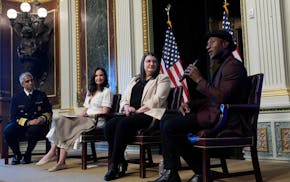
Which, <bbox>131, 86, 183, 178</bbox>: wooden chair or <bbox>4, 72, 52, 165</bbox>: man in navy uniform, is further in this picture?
<bbox>4, 72, 52, 165</bbox>: man in navy uniform

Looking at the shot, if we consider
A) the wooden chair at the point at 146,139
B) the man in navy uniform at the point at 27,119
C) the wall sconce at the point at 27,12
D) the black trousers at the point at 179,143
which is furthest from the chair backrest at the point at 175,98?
the wall sconce at the point at 27,12

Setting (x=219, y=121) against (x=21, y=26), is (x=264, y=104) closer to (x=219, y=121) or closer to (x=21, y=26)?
(x=219, y=121)

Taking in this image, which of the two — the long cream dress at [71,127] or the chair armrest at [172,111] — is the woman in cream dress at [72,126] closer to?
the long cream dress at [71,127]

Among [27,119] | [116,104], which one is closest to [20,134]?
[27,119]

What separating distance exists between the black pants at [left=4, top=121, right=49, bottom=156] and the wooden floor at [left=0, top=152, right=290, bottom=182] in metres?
0.42

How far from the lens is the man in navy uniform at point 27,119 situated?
4652 mm

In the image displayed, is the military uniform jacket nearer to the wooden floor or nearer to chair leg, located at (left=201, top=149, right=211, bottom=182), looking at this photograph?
the wooden floor

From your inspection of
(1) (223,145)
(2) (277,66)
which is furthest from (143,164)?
(2) (277,66)

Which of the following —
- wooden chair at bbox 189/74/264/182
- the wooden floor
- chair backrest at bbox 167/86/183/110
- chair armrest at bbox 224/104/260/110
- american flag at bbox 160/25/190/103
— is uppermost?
american flag at bbox 160/25/190/103

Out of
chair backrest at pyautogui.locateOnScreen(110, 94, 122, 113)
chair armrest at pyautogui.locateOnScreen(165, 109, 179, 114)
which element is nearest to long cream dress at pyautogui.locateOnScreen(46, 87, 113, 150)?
chair backrest at pyautogui.locateOnScreen(110, 94, 122, 113)

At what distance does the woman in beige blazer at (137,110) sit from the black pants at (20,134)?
160 cm

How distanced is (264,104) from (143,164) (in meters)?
1.72

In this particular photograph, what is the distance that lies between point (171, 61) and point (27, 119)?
209 cm

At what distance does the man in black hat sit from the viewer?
2.54m
